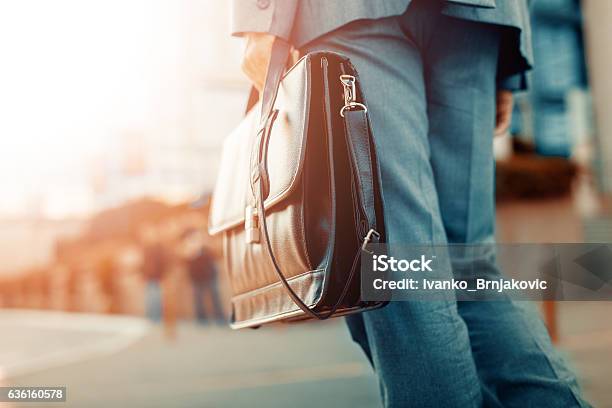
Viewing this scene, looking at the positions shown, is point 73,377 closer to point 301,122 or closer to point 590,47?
point 301,122

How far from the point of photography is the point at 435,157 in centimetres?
101

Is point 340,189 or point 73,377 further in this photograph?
point 73,377

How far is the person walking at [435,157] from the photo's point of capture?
87 centimetres

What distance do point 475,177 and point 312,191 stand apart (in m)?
0.29

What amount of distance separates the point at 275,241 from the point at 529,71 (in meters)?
0.59

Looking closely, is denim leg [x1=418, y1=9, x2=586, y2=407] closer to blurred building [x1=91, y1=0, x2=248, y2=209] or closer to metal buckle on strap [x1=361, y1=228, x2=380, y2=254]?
metal buckle on strap [x1=361, y1=228, x2=380, y2=254]

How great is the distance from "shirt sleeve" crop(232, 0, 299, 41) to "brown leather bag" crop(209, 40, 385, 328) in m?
0.03

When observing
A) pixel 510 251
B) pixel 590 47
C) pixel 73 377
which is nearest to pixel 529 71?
pixel 510 251

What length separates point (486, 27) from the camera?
3.25 feet

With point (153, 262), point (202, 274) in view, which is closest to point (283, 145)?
point (153, 262)
